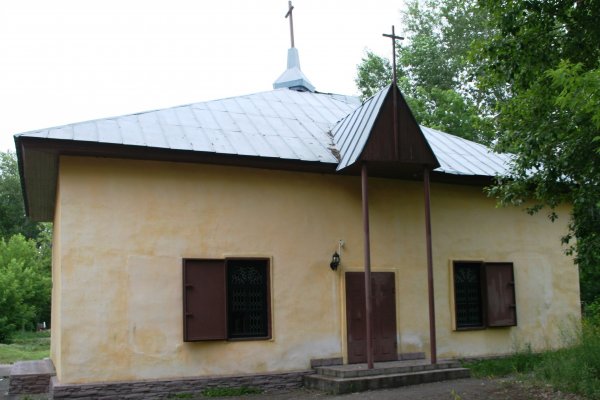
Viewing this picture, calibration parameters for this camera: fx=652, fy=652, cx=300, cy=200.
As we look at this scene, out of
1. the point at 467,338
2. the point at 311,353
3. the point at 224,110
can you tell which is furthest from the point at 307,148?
the point at 467,338

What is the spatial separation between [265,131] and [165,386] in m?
5.26

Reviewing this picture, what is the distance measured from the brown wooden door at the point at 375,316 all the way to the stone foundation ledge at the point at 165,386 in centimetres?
117

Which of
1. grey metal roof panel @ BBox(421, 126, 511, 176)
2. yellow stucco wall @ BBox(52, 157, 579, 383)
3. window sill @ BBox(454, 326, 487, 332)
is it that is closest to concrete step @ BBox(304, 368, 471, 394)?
yellow stucco wall @ BBox(52, 157, 579, 383)

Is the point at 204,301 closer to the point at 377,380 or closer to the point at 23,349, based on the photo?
the point at 377,380

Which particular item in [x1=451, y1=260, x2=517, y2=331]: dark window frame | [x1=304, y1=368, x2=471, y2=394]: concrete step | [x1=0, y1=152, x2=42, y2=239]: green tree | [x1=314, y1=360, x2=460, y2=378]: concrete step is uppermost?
[x1=0, y1=152, x2=42, y2=239]: green tree

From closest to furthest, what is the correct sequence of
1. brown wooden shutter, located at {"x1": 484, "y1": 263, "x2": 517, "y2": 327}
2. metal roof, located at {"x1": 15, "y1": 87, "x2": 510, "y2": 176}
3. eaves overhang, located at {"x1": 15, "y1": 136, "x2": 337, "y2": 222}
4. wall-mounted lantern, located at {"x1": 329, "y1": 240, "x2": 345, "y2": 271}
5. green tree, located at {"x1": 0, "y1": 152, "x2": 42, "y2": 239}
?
eaves overhang, located at {"x1": 15, "y1": 136, "x2": 337, "y2": 222}, metal roof, located at {"x1": 15, "y1": 87, "x2": 510, "y2": 176}, wall-mounted lantern, located at {"x1": 329, "y1": 240, "x2": 345, "y2": 271}, brown wooden shutter, located at {"x1": 484, "y1": 263, "x2": 517, "y2": 327}, green tree, located at {"x1": 0, "y1": 152, "x2": 42, "y2": 239}

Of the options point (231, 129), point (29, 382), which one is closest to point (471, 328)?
point (231, 129)

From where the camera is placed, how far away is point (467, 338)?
44.5ft

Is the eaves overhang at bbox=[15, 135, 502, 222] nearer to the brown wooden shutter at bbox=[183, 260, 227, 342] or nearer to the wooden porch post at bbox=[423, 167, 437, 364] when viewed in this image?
the wooden porch post at bbox=[423, 167, 437, 364]

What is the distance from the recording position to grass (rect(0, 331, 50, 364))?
21359 mm

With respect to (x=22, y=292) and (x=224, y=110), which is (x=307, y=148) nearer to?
(x=224, y=110)

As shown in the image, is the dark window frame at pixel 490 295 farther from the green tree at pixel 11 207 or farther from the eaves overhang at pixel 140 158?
the green tree at pixel 11 207

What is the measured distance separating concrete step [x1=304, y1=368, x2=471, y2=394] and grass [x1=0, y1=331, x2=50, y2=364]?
41.6 ft

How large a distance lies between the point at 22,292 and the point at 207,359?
2171 centimetres
